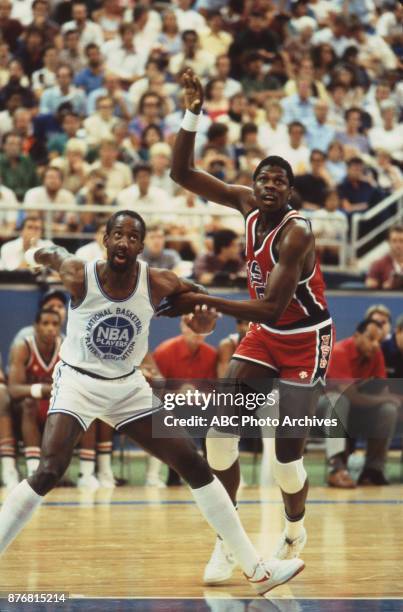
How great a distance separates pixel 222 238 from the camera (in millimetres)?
11531

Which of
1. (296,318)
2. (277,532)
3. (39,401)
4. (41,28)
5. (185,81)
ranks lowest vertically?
(277,532)

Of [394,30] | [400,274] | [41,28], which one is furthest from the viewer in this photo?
[394,30]

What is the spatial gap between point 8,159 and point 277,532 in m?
6.55

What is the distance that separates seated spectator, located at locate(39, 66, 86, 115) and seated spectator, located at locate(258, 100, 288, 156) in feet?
7.71

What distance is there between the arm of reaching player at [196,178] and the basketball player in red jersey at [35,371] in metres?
3.59

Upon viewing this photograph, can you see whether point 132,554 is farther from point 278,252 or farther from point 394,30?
point 394,30

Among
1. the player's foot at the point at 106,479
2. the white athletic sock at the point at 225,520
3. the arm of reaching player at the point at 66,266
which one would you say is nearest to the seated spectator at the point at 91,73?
the player's foot at the point at 106,479

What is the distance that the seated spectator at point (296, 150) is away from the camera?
14.2 meters

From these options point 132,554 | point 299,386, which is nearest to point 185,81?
point 299,386

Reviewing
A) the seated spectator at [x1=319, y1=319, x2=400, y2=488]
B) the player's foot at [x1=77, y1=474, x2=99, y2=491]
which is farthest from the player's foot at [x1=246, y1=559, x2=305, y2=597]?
the seated spectator at [x1=319, y1=319, x2=400, y2=488]

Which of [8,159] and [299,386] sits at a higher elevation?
[8,159]

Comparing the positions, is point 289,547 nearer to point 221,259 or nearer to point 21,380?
point 21,380

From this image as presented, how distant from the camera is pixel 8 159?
12922mm

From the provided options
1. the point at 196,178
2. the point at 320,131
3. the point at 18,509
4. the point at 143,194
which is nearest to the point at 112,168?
the point at 143,194
